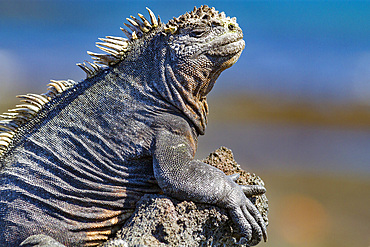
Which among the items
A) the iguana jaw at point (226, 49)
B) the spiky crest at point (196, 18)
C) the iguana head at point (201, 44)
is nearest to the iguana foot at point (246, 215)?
the iguana head at point (201, 44)

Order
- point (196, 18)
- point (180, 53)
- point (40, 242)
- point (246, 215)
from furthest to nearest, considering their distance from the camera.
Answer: point (196, 18), point (180, 53), point (246, 215), point (40, 242)

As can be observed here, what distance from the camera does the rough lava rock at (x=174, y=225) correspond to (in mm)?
4105

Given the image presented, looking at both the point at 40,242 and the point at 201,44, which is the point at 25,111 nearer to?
the point at 40,242

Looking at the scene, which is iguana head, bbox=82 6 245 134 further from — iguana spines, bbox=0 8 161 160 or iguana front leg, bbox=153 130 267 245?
iguana front leg, bbox=153 130 267 245

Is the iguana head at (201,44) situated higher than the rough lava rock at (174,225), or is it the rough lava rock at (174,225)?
the iguana head at (201,44)

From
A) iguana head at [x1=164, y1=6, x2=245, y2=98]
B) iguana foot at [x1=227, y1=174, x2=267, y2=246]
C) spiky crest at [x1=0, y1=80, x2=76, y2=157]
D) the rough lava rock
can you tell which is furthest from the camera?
spiky crest at [x1=0, y1=80, x2=76, y2=157]

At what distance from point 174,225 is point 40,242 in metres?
1.10

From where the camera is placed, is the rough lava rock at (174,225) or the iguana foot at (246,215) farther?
the iguana foot at (246,215)

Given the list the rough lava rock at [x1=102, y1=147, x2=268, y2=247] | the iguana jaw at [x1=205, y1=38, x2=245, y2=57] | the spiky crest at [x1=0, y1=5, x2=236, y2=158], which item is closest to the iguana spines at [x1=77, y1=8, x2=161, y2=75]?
the spiky crest at [x1=0, y1=5, x2=236, y2=158]

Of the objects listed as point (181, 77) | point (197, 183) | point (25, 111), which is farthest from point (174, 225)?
point (25, 111)

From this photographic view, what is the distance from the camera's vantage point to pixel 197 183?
13.7 feet

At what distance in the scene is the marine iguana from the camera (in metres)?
4.26

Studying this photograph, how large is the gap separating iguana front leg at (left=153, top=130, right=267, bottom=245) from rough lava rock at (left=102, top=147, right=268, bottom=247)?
0.28ft

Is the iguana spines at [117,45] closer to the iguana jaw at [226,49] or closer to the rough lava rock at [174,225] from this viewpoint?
the iguana jaw at [226,49]
